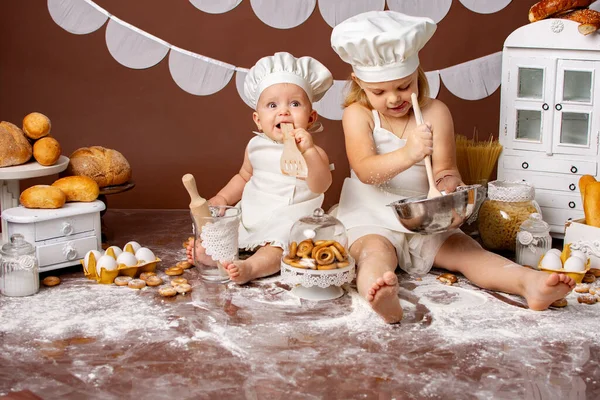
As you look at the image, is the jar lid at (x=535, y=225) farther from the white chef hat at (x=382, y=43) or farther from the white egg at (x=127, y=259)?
the white egg at (x=127, y=259)

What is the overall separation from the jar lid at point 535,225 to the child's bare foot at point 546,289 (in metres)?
0.33

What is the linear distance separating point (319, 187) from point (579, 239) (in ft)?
2.24

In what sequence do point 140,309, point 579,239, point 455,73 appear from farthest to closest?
point 455,73
point 579,239
point 140,309

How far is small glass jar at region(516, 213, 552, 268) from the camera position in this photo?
6.74ft

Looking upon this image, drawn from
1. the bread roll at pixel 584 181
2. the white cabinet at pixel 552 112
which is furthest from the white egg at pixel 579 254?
the white cabinet at pixel 552 112

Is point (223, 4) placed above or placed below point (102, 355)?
above

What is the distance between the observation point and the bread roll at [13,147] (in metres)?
1.99

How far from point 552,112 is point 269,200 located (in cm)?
83

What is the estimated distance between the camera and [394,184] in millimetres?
2066

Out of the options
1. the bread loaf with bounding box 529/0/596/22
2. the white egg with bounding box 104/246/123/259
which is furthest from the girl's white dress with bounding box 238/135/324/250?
the bread loaf with bounding box 529/0/596/22

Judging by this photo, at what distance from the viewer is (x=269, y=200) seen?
2111 mm

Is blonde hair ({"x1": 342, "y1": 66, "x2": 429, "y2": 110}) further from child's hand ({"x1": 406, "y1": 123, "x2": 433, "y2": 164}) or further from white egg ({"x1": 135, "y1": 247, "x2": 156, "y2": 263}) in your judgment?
white egg ({"x1": 135, "y1": 247, "x2": 156, "y2": 263})

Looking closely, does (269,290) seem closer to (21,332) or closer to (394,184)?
(394,184)

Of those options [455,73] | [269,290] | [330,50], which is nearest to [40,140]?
[269,290]
